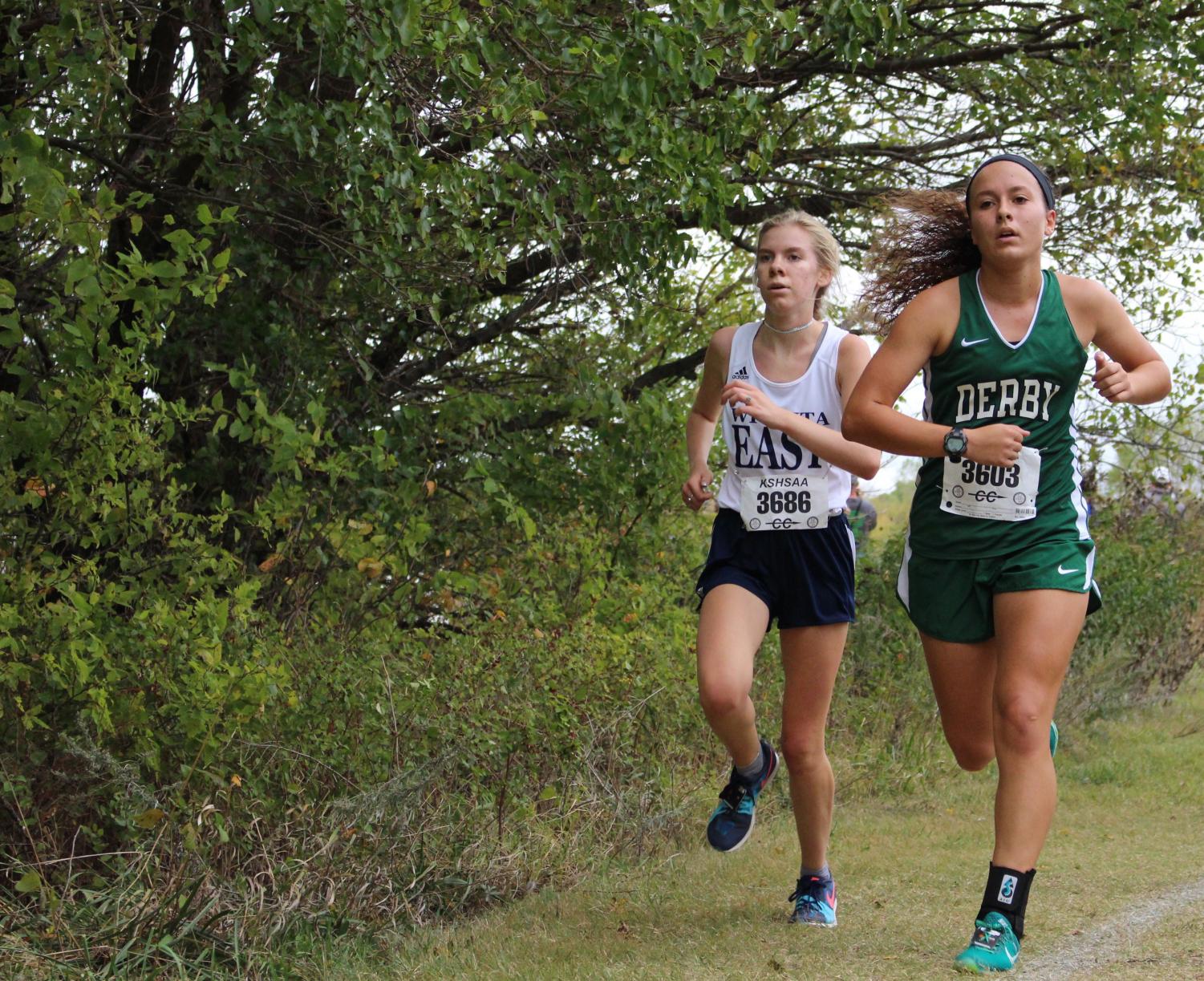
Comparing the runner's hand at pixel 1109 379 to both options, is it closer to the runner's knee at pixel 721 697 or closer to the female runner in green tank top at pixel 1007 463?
the female runner in green tank top at pixel 1007 463

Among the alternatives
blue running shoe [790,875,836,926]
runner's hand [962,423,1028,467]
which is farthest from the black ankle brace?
runner's hand [962,423,1028,467]


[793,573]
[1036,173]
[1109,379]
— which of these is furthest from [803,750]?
[1036,173]

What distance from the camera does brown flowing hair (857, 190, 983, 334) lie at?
483 centimetres

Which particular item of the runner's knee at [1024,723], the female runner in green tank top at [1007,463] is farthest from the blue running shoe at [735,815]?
the runner's knee at [1024,723]

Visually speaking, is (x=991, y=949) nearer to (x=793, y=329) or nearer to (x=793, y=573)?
(x=793, y=573)

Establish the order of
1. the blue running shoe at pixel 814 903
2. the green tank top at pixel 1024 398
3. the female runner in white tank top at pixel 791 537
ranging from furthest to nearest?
the blue running shoe at pixel 814 903
the female runner in white tank top at pixel 791 537
the green tank top at pixel 1024 398

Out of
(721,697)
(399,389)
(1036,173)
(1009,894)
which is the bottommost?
(1009,894)

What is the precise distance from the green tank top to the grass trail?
125 centimetres

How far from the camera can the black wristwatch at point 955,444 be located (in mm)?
4188

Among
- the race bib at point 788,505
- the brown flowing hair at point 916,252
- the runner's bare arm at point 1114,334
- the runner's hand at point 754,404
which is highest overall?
the brown flowing hair at point 916,252

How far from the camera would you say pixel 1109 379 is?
4.12 meters

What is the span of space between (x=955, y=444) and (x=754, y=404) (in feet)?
2.36

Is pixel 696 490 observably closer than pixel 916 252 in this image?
No

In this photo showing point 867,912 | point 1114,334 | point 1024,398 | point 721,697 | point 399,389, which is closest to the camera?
point 1024,398
